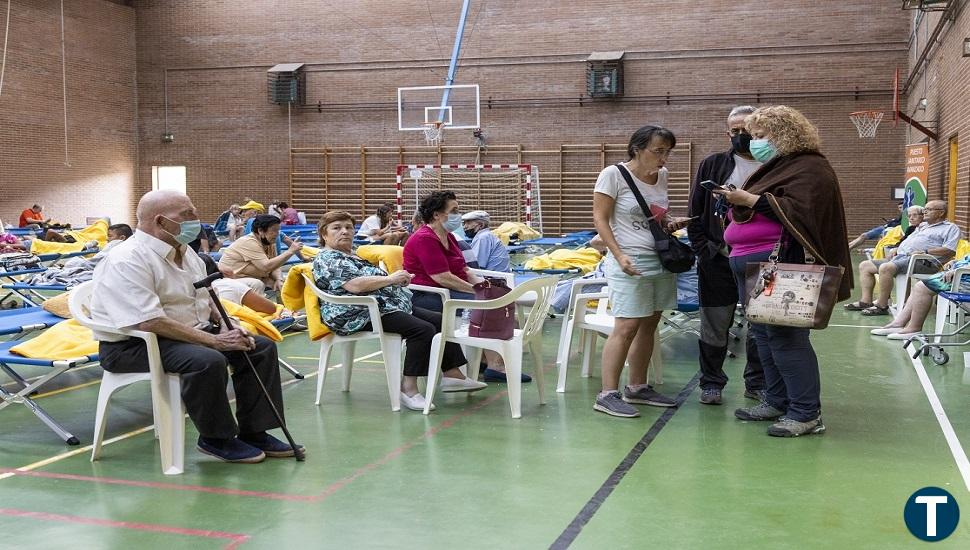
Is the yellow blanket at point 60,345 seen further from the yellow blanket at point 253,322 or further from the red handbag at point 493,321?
the red handbag at point 493,321

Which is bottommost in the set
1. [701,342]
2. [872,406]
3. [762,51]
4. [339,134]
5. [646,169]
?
[872,406]

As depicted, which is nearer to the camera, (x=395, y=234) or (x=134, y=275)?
(x=134, y=275)

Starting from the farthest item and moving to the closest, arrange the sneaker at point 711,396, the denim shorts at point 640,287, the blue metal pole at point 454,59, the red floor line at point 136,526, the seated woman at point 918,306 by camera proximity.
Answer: the blue metal pole at point 454,59 < the seated woman at point 918,306 < the sneaker at point 711,396 < the denim shorts at point 640,287 < the red floor line at point 136,526

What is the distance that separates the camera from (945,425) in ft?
14.9

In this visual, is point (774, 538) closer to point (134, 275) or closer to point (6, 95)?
point (134, 275)

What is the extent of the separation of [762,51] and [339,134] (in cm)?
933

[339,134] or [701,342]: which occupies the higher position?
[339,134]

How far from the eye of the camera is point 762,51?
62.7 feet

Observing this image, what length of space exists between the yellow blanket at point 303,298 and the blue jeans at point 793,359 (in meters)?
2.15

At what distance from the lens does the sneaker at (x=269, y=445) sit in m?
4.02

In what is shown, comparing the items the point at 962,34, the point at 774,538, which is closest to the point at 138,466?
the point at 774,538

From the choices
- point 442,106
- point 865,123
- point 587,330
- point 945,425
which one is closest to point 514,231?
point 442,106

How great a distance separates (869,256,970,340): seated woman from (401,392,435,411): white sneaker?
365 cm

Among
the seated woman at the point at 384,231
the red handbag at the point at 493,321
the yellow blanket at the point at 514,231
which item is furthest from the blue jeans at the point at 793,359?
the yellow blanket at the point at 514,231
